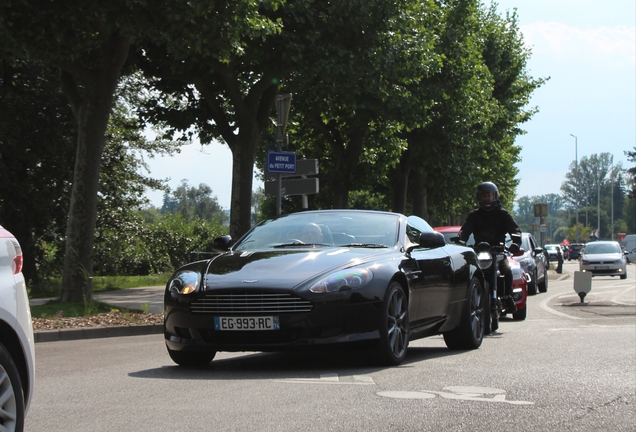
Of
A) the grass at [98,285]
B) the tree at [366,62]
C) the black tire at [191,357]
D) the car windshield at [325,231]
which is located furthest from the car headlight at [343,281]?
the tree at [366,62]

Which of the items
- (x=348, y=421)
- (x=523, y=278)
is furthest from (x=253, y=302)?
(x=523, y=278)

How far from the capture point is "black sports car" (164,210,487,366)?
8648 mm

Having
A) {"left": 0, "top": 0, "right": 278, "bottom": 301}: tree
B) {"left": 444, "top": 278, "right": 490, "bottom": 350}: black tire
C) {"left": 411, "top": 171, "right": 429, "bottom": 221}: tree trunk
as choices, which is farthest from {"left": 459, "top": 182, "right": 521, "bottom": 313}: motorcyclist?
{"left": 411, "top": 171, "right": 429, "bottom": 221}: tree trunk

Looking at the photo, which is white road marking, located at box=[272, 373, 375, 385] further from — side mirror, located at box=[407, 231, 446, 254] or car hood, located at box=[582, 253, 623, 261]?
car hood, located at box=[582, 253, 623, 261]

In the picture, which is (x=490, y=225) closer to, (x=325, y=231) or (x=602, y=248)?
(x=325, y=231)

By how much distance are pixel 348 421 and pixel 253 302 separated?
2566 mm

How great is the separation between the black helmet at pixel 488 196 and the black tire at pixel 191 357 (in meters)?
5.40

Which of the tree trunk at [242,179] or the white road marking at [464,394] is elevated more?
the tree trunk at [242,179]

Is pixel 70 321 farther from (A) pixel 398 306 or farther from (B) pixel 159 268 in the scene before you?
(B) pixel 159 268

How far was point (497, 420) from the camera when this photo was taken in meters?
6.32

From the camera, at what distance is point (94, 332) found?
14.0m

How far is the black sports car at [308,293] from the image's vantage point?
8.65 metres

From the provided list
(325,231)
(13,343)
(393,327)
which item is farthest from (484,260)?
(13,343)

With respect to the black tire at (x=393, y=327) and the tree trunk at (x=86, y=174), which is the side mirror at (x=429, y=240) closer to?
the black tire at (x=393, y=327)
